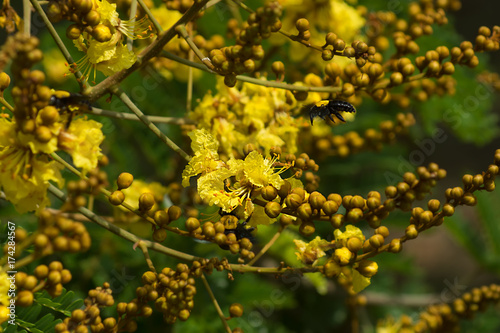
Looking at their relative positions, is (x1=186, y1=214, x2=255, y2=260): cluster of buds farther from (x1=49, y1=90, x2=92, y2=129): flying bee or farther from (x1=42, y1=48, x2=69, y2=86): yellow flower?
(x1=42, y1=48, x2=69, y2=86): yellow flower

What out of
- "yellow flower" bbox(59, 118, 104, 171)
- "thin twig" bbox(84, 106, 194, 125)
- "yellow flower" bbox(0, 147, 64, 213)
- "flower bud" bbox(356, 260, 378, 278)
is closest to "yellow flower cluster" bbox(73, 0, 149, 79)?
"thin twig" bbox(84, 106, 194, 125)

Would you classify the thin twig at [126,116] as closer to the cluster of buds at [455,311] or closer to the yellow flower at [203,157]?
the yellow flower at [203,157]

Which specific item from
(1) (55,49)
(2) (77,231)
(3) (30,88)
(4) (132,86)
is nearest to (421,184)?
(2) (77,231)

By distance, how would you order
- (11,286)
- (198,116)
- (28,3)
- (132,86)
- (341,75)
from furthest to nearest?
(132,86) < (198,116) < (341,75) < (28,3) < (11,286)

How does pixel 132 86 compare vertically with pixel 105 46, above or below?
below

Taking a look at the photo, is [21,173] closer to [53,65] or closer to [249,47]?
[249,47]

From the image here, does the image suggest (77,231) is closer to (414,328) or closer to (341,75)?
(341,75)

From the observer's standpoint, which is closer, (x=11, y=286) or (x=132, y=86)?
(x=11, y=286)
